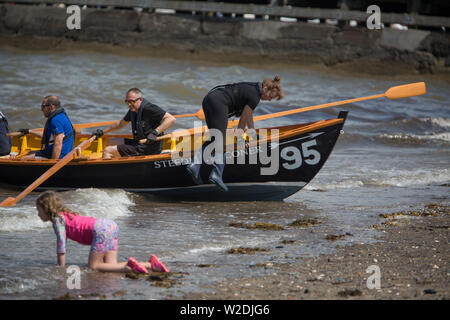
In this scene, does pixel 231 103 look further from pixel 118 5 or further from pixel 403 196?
pixel 118 5

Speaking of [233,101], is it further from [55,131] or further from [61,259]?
[61,259]

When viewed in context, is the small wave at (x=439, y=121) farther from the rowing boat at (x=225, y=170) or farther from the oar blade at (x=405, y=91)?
the rowing boat at (x=225, y=170)

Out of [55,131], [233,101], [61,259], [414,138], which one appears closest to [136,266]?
[61,259]

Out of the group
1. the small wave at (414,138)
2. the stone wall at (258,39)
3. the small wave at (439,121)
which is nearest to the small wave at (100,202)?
the small wave at (414,138)

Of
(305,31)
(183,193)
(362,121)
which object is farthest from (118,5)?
(183,193)

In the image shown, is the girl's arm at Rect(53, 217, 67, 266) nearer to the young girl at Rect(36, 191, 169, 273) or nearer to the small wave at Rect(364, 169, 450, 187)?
the young girl at Rect(36, 191, 169, 273)

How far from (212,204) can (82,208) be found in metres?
1.75

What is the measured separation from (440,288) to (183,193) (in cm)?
449

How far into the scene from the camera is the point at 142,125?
29.1 ft

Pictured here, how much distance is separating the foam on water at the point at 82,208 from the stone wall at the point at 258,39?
17.4m

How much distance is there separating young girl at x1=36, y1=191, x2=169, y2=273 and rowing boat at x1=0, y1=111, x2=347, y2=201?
3177 millimetres

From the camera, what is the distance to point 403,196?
367 inches

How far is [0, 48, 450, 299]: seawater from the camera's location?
5.77 metres

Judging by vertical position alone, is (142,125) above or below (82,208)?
above
